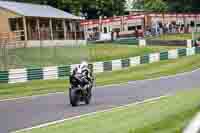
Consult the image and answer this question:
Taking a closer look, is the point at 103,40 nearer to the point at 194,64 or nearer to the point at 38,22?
the point at 38,22

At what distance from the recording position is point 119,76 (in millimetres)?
36531

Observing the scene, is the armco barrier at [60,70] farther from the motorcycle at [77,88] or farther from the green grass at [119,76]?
the motorcycle at [77,88]

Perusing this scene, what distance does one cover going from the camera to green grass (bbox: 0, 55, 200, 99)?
26.8 meters

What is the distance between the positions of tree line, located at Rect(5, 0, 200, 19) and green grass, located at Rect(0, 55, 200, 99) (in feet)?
105

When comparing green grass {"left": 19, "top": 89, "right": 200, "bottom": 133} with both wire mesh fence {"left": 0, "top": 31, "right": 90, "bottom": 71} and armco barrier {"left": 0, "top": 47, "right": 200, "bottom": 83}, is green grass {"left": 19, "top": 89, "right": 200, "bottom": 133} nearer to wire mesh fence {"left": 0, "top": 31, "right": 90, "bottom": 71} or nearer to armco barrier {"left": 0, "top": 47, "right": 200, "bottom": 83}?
armco barrier {"left": 0, "top": 47, "right": 200, "bottom": 83}

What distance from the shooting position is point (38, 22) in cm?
5497

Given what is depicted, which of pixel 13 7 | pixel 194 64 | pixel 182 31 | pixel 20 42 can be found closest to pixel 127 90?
pixel 194 64

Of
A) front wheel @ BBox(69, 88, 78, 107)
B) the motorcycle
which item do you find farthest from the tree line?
front wheel @ BBox(69, 88, 78, 107)

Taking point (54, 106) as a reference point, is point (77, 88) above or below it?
above

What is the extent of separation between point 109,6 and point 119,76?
47.8 metres

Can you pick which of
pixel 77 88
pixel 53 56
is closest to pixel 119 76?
pixel 53 56

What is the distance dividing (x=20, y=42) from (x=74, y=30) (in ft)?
47.7

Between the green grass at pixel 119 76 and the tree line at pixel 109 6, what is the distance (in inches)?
1259

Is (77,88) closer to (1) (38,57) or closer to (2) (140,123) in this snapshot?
(2) (140,123)
